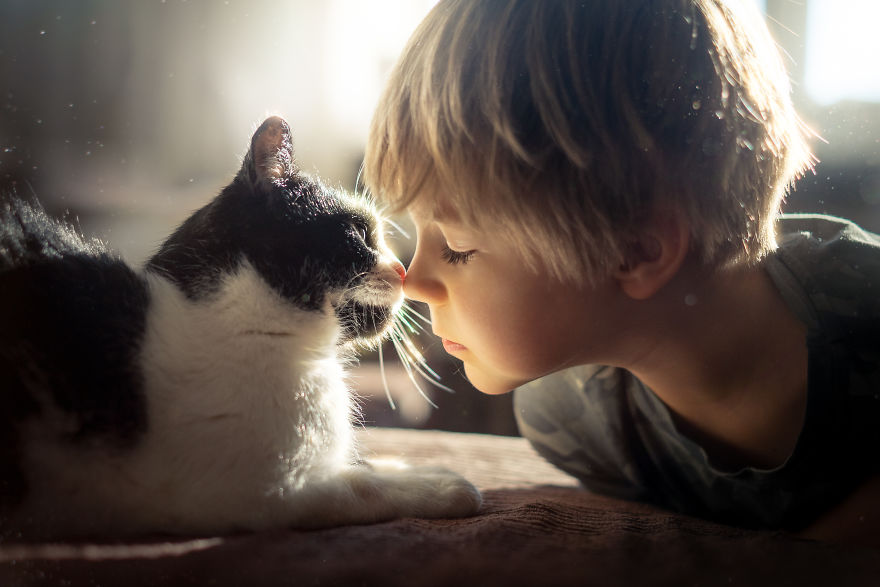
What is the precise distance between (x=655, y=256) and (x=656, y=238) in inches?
0.7

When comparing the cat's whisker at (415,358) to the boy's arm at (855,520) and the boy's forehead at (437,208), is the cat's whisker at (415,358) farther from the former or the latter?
the boy's arm at (855,520)

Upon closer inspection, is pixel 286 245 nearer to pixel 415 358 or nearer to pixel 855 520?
pixel 415 358

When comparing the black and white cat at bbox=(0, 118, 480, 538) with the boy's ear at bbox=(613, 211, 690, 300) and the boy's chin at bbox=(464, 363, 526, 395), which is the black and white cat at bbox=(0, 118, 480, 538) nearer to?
the boy's chin at bbox=(464, 363, 526, 395)

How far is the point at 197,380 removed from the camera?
558 millimetres

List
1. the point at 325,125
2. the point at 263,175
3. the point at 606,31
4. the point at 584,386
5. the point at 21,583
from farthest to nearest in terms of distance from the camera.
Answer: the point at 584,386 < the point at 325,125 < the point at 263,175 < the point at 606,31 < the point at 21,583

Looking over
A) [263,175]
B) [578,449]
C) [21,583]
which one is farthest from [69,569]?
[578,449]

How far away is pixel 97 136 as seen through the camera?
25.9 inches

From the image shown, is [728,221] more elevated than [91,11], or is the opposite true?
[91,11]

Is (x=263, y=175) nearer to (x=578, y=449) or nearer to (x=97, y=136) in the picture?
(x=97, y=136)

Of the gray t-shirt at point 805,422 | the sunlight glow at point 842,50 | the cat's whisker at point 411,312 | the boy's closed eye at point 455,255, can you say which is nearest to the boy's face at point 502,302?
the boy's closed eye at point 455,255

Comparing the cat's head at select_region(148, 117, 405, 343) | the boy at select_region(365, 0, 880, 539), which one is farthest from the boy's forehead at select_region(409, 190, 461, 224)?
the cat's head at select_region(148, 117, 405, 343)

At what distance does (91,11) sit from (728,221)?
2.13 feet

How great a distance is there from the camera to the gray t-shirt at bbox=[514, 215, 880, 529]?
68 cm

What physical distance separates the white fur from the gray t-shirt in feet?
1.04
